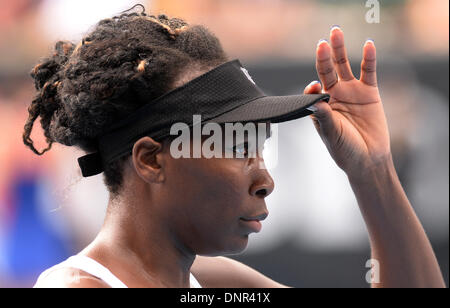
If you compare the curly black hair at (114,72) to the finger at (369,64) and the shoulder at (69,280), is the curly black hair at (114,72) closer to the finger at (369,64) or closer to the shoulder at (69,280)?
the shoulder at (69,280)

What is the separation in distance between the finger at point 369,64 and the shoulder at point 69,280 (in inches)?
39.1

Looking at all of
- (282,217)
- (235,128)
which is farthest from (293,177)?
(235,128)

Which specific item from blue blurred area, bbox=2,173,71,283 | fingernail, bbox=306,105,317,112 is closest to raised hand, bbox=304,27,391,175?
fingernail, bbox=306,105,317,112

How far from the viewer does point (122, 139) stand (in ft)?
5.83

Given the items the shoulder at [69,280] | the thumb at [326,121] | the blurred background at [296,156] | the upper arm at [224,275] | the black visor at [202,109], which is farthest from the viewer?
the blurred background at [296,156]

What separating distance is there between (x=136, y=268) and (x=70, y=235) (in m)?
3.06

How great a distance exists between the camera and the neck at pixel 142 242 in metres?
1.78

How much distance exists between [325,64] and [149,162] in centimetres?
60

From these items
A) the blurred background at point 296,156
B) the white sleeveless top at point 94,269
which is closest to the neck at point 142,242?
the white sleeveless top at point 94,269

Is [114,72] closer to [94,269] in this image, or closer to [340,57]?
[94,269]

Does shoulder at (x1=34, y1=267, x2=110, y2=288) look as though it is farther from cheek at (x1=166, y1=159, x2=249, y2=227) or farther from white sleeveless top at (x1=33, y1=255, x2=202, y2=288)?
cheek at (x1=166, y1=159, x2=249, y2=227)

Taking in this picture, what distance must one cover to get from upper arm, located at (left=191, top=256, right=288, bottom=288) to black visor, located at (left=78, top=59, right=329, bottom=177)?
0.56 meters

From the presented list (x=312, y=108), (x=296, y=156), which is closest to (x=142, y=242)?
(x=312, y=108)
